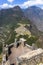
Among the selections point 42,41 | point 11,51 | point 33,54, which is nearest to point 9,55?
point 11,51

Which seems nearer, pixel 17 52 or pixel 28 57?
pixel 28 57

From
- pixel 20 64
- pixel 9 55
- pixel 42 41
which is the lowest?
pixel 42 41

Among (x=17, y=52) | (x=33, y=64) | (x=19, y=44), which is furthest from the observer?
(x=19, y=44)

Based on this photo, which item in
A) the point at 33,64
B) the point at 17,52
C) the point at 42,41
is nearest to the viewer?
the point at 33,64

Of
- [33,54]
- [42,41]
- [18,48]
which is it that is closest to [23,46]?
[18,48]

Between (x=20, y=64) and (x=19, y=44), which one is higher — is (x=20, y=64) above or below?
above

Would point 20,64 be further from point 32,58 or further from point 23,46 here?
point 23,46

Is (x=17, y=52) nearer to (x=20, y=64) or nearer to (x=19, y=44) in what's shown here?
(x=19, y=44)

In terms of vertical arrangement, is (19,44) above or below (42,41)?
above

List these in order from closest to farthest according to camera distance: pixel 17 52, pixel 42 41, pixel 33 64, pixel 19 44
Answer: pixel 33 64 < pixel 17 52 < pixel 19 44 < pixel 42 41
